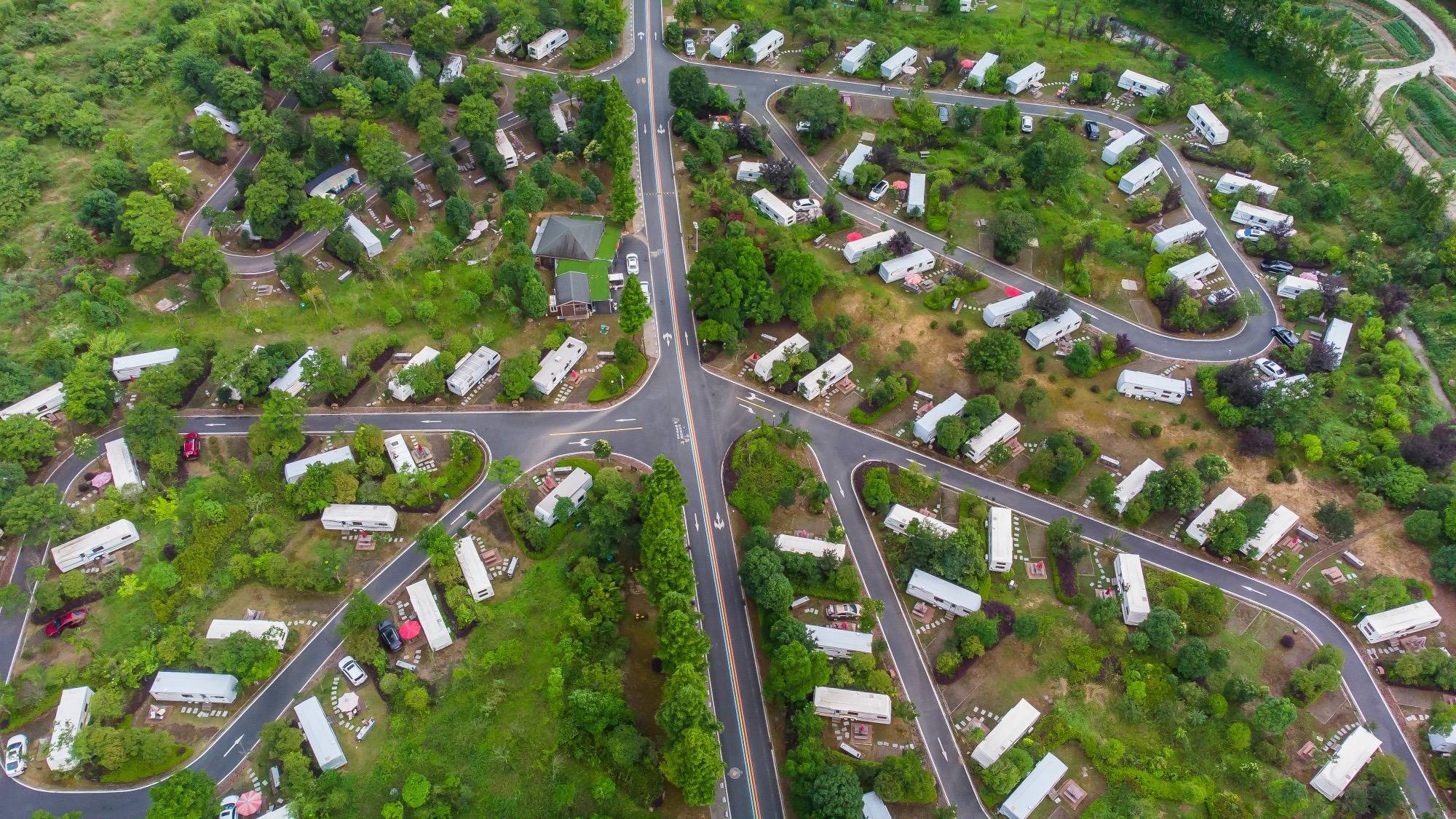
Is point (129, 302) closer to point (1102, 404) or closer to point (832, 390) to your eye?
point (832, 390)

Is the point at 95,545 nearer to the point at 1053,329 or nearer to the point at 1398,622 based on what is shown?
the point at 1053,329

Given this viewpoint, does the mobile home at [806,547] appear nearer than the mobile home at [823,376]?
Yes

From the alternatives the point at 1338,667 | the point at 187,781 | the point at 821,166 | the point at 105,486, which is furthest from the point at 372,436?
the point at 1338,667

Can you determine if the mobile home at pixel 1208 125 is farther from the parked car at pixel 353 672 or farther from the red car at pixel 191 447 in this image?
the red car at pixel 191 447

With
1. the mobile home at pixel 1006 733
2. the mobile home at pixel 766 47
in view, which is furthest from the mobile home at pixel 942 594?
the mobile home at pixel 766 47

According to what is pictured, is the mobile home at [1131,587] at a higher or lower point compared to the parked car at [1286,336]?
lower

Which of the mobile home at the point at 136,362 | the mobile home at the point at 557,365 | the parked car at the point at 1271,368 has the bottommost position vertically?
the mobile home at the point at 136,362

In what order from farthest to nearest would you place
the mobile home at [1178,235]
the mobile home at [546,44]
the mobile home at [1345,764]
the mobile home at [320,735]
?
the mobile home at [546,44] → the mobile home at [1178,235] → the mobile home at [1345,764] → the mobile home at [320,735]
